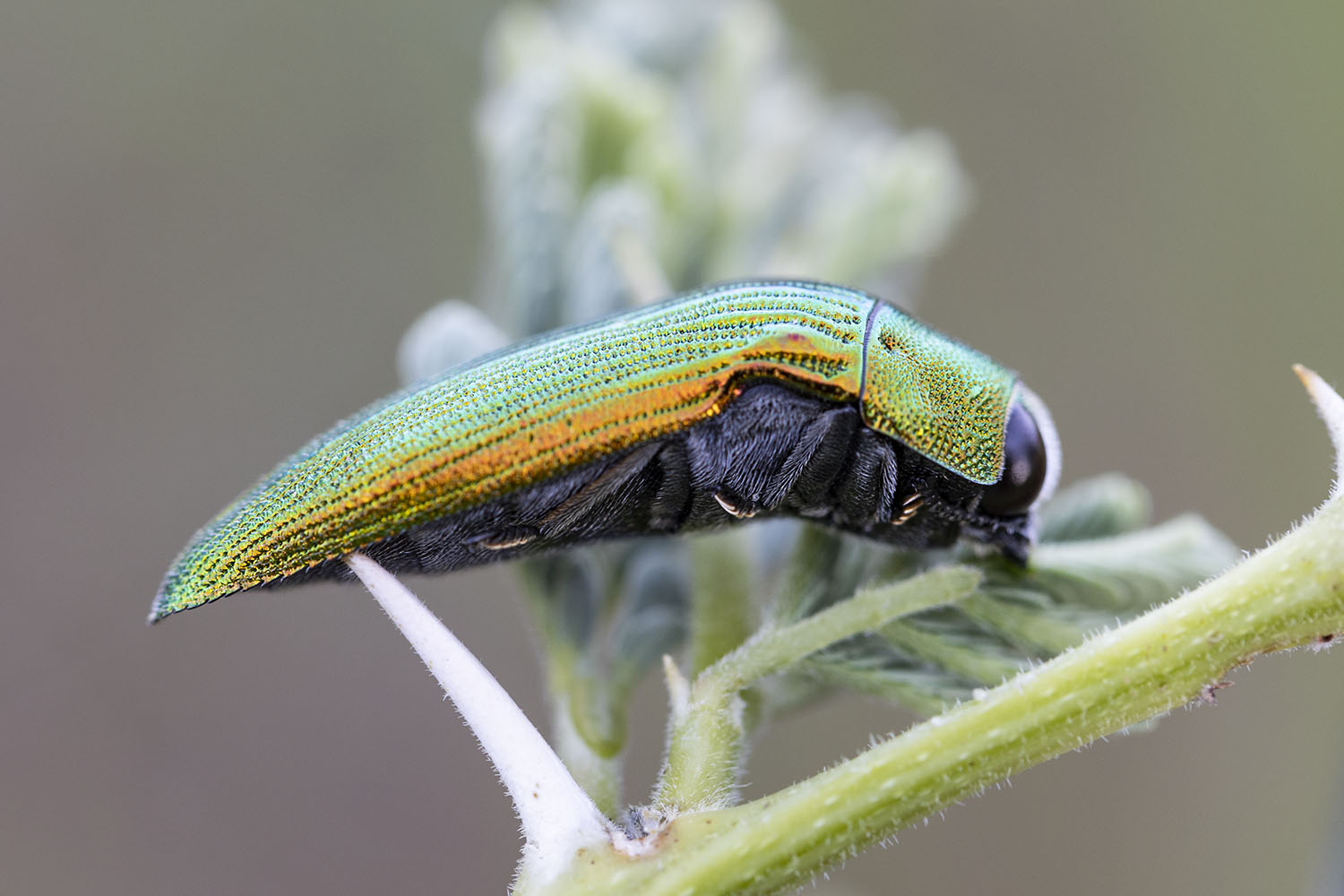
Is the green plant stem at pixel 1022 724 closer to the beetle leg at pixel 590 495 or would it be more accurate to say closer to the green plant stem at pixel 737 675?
the green plant stem at pixel 737 675

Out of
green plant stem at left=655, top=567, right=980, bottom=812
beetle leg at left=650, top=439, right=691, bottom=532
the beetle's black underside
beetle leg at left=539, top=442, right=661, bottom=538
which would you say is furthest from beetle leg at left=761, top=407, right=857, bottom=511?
green plant stem at left=655, top=567, right=980, bottom=812

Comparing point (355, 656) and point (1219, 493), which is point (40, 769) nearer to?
point (355, 656)

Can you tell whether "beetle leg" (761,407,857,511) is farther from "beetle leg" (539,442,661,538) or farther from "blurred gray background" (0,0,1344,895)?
"blurred gray background" (0,0,1344,895)

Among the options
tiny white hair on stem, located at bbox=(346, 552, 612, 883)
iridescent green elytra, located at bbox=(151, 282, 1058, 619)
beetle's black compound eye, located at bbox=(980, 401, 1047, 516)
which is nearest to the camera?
tiny white hair on stem, located at bbox=(346, 552, 612, 883)

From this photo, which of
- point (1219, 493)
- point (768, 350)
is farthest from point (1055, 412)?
point (768, 350)

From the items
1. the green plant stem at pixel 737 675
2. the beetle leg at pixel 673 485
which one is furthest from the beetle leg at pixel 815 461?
the green plant stem at pixel 737 675

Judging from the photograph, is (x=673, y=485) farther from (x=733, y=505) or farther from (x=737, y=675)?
(x=737, y=675)
